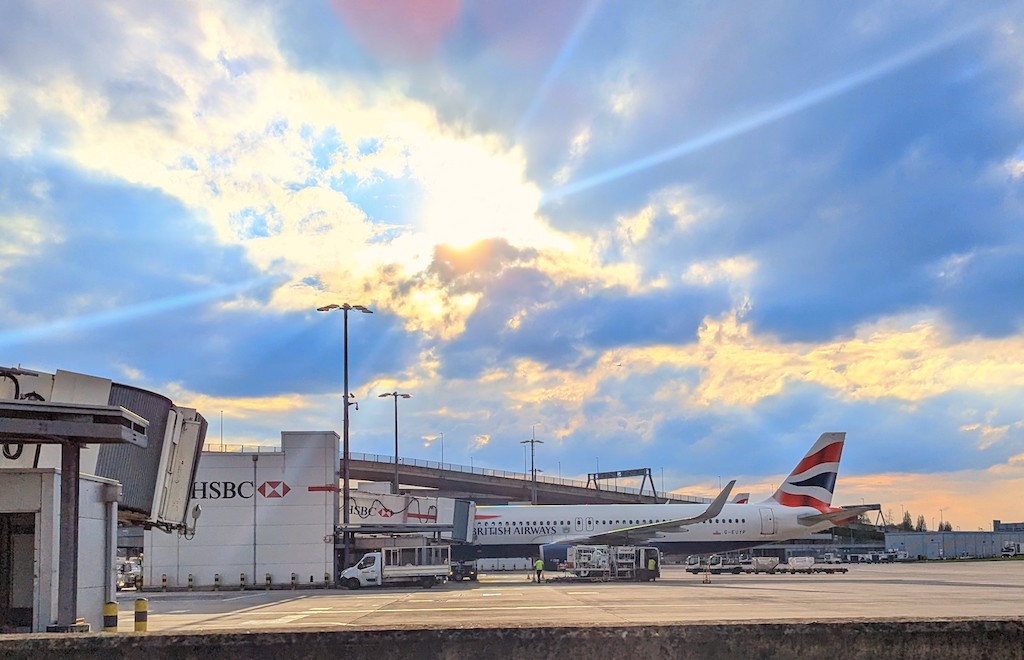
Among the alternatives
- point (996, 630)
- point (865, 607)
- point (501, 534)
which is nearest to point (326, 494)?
point (501, 534)

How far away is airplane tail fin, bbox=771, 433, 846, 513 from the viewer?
5441cm

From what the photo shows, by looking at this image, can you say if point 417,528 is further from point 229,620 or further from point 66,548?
point 66,548

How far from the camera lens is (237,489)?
46.0 meters

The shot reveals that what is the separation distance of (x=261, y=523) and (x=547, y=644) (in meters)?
41.7

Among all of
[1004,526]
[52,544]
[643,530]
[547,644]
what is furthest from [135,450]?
[1004,526]

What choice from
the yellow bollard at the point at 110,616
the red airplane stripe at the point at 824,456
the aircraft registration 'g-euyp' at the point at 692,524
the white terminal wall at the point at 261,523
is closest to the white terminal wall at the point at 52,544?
the yellow bollard at the point at 110,616

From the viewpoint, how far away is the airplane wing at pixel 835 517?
170 feet

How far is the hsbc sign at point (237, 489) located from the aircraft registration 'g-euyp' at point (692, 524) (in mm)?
12041

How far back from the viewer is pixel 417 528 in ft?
148

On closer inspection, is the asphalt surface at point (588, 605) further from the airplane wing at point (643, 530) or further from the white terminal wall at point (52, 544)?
the airplane wing at point (643, 530)

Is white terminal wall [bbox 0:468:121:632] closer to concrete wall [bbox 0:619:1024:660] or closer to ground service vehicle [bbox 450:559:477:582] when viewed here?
concrete wall [bbox 0:619:1024:660]

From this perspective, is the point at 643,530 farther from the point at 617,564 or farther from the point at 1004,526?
the point at 1004,526

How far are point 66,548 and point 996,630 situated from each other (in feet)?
46.8

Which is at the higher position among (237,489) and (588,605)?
(237,489)
